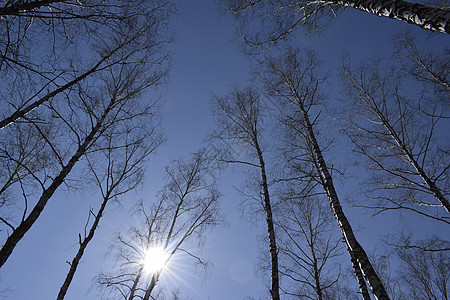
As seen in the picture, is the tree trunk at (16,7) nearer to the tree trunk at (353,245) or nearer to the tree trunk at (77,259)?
the tree trunk at (77,259)

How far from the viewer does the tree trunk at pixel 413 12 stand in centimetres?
222

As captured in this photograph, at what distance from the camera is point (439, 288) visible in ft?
30.3

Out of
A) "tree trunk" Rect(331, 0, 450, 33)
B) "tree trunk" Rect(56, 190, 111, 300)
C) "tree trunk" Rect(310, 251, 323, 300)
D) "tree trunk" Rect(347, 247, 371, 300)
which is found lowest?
"tree trunk" Rect(56, 190, 111, 300)

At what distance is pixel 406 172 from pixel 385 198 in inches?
36.1

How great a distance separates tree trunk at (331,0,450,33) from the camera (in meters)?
2.22

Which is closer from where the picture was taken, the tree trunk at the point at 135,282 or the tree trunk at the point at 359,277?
the tree trunk at the point at 359,277

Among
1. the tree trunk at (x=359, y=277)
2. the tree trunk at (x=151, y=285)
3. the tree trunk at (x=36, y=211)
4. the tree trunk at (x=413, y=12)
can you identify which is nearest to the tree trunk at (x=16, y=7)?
the tree trunk at (x=36, y=211)

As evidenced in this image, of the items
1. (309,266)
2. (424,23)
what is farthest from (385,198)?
(424,23)

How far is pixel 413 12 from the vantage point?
8.18 ft

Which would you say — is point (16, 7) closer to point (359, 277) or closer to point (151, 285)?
point (359, 277)

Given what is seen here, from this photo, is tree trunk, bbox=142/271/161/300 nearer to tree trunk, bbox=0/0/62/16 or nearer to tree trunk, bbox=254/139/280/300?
tree trunk, bbox=254/139/280/300

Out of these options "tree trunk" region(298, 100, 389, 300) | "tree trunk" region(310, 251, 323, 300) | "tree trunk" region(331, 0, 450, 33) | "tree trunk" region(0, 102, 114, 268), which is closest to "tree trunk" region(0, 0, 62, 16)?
"tree trunk" region(0, 102, 114, 268)

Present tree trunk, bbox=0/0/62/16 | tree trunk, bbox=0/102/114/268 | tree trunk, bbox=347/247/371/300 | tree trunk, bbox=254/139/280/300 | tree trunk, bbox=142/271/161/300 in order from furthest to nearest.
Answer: tree trunk, bbox=142/271/161/300 → tree trunk, bbox=254/139/280/300 → tree trunk, bbox=347/247/371/300 → tree trunk, bbox=0/102/114/268 → tree trunk, bbox=0/0/62/16

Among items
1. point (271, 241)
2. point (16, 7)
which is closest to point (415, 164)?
point (271, 241)
